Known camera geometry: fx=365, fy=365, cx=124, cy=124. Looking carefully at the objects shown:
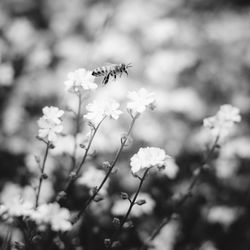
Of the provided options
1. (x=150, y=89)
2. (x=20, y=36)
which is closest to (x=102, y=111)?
→ (x=150, y=89)

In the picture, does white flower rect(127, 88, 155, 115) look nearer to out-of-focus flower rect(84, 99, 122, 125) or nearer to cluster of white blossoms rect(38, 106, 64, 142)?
out-of-focus flower rect(84, 99, 122, 125)

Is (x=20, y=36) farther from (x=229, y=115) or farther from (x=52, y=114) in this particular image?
(x=229, y=115)

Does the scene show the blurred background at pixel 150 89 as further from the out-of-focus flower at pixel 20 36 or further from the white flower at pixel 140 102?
the white flower at pixel 140 102

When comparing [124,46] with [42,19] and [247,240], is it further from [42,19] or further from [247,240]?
[247,240]

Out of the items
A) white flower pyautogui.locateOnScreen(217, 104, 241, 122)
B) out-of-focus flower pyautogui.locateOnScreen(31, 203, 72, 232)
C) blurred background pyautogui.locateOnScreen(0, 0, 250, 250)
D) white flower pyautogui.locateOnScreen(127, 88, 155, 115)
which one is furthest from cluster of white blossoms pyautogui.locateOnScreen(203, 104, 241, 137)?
out-of-focus flower pyautogui.locateOnScreen(31, 203, 72, 232)

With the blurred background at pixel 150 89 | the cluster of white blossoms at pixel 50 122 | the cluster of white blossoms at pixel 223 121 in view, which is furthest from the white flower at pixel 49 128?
the cluster of white blossoms at pixel 223 121
